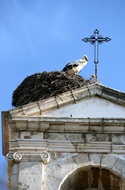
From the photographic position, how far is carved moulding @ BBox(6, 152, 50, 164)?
14438 mm

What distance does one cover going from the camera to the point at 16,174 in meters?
14.3

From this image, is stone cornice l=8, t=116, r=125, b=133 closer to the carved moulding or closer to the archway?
the carved moulding

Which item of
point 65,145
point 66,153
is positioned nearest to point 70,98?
point 65,145

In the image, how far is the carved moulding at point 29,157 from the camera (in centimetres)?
1444

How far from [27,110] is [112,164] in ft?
5.30

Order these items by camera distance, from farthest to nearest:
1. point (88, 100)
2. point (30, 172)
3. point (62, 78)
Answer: point (62, 78)
point (88, 100)
point (30, 172)

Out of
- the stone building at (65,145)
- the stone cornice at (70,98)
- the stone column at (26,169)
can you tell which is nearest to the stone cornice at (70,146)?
the stone building at (65,145)

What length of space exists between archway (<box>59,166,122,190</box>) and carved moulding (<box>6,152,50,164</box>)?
0.45 metres

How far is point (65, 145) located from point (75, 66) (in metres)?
4.64

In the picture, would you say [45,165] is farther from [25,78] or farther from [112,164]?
[25,78]

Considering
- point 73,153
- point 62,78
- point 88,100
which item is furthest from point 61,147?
point 62,78

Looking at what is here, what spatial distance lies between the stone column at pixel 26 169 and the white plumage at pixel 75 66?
420 centimetres

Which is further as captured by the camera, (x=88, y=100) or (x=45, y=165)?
(x=88, y=100)

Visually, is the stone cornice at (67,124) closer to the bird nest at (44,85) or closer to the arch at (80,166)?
the arch at (80,166)
